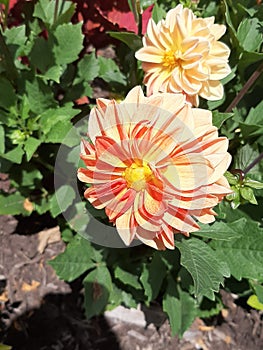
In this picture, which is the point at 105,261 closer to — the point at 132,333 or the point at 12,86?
the point at 132,333

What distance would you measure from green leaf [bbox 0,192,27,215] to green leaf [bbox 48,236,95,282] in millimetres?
247

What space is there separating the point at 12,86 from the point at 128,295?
719 millimetres

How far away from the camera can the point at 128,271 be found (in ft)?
5.29

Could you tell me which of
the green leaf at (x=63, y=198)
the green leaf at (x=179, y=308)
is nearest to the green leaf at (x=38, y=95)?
the green leaf at (x=63, y=198)

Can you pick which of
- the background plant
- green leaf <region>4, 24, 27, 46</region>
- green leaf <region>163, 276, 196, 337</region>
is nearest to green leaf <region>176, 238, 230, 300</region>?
the background plant

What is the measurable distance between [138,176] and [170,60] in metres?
0.38

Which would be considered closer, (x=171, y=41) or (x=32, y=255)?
(x=171, y=41)

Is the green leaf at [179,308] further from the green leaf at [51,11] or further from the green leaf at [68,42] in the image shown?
the green leaf at [51,11]

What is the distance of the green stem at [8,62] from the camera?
1.41 metres

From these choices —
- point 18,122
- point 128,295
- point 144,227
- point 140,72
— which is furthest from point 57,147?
point 144,227

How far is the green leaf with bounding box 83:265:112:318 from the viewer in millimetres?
1515

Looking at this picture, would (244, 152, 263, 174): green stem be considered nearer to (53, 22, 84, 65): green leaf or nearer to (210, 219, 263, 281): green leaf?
(210, 219, 263, 281): green leaf

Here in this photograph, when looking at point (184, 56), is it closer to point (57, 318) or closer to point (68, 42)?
point (68, 42)

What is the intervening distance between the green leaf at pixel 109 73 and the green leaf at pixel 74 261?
482 millimetres
